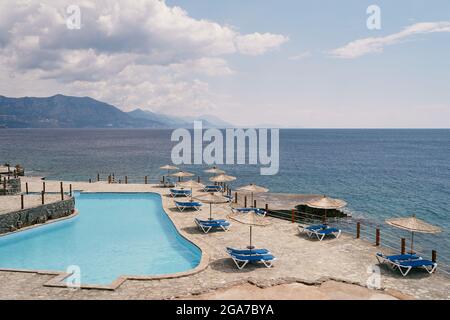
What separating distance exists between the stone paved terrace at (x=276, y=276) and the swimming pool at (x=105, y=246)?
1702 mm

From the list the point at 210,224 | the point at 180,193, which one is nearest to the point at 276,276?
the point at 210,224

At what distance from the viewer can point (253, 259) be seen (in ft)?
46.1

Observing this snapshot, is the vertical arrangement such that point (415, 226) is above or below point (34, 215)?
above

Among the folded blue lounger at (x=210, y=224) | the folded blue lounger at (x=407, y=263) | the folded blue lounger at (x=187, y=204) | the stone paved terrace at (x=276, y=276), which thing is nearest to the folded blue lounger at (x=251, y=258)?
the stone paved terrace at (x=276, y=276)

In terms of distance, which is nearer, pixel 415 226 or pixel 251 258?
pixel 251 258

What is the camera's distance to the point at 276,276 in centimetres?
1318

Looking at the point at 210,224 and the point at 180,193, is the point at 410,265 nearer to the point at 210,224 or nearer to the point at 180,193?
the point at 210,224

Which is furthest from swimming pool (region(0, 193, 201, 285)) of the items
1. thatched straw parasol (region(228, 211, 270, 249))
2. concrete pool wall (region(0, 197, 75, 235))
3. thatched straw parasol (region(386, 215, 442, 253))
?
thatched straw parasol (region(386, 215, 442, 253))

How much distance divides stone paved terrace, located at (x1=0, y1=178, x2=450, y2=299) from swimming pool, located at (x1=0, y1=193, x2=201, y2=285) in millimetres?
1702

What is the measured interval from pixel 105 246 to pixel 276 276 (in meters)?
10.1
